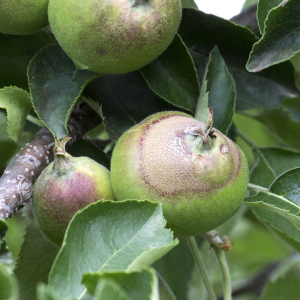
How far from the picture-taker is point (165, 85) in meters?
0.92

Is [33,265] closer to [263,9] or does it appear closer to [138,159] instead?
[138,159]

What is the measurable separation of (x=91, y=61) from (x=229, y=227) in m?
0.84

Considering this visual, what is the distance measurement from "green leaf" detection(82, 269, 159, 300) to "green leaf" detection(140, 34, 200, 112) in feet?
1.53

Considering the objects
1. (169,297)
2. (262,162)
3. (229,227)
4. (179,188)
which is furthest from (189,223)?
(229,227)

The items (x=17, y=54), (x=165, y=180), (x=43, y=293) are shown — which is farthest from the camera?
(x=17, y=54)

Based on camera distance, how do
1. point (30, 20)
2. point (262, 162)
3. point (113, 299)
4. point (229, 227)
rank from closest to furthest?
point (113, 299), point (30, 20), point (262, 162), point (229, 227)

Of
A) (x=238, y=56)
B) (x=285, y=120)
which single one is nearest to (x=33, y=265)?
(x=238, y=56)

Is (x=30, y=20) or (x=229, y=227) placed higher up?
(x=30, y=20)

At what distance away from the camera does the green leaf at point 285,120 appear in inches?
49.4

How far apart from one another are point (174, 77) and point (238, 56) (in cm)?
22

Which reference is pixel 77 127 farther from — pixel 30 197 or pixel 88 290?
pixel 88 290

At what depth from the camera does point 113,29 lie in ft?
2.37

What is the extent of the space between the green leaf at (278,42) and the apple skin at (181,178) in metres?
0.16

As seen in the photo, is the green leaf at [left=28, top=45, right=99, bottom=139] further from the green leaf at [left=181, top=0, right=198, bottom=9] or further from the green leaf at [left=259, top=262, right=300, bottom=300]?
the green leaf at [left=259, top=262, right=300, bottom=300]
